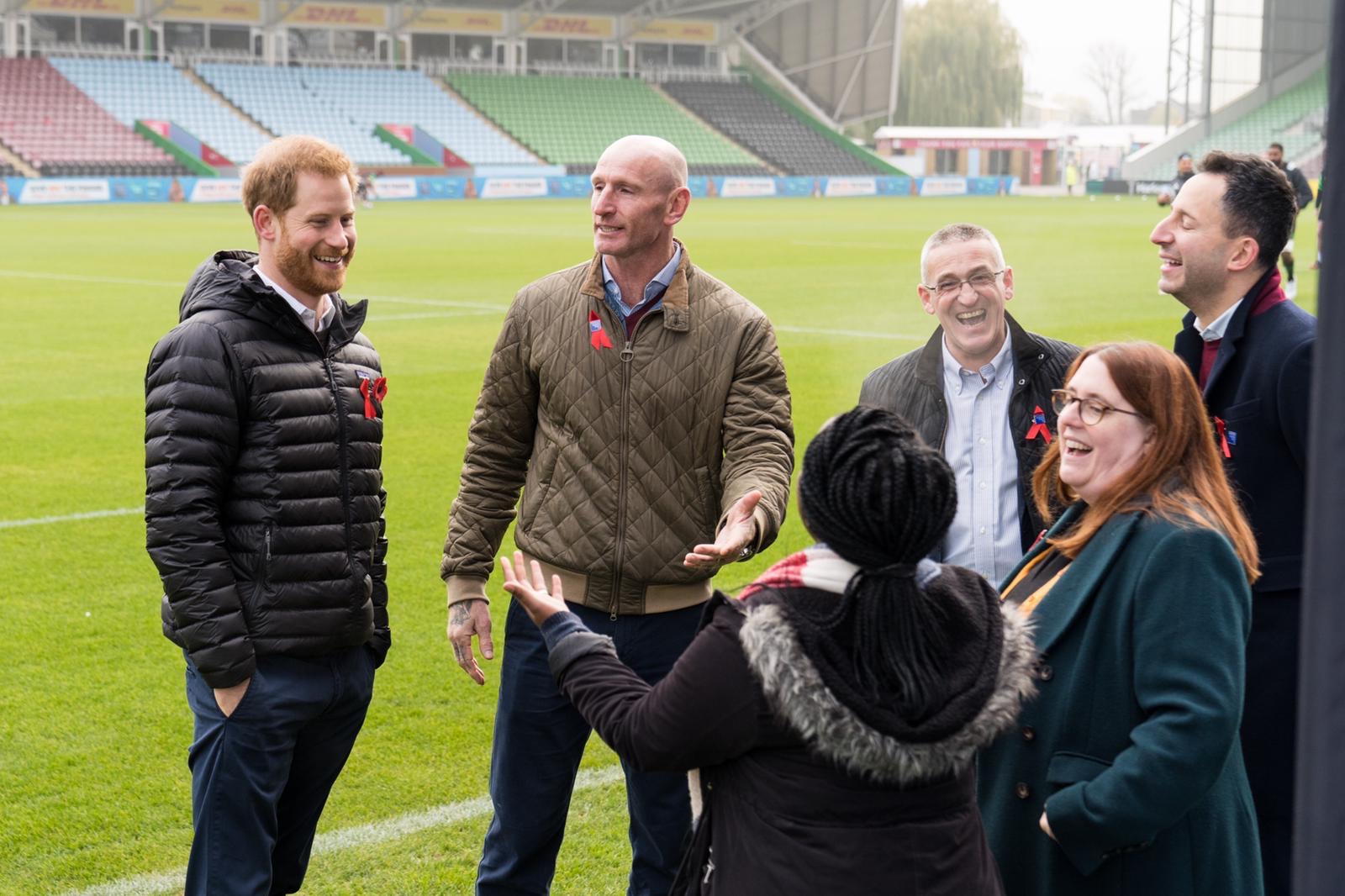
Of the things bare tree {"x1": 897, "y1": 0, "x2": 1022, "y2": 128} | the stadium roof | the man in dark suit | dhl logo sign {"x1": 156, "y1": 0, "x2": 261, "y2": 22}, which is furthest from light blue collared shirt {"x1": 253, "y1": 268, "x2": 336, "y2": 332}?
bare tree {"x1": 897, "y1": 0, "x2": 1022, "y2": 128}

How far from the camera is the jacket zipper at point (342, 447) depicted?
352 centimetres

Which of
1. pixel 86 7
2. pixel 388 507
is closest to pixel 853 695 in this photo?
pixel 388 507

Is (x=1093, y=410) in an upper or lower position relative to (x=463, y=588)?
upper

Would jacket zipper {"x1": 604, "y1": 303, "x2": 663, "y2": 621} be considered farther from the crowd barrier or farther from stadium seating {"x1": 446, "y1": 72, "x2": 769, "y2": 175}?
stadium seating {"x1": 446, "y1": 72, "x2": 769, "y2": 175}

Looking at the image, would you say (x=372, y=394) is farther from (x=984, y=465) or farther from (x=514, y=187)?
(x=514, y=187)

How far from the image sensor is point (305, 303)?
3525 mm

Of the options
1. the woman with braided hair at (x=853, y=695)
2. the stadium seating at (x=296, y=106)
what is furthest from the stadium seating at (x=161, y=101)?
the woman with braided hair at (x=853, y=695)

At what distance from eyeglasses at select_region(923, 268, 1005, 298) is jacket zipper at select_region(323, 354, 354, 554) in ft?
5.16

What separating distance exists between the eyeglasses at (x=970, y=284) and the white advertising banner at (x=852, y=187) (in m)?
59.6

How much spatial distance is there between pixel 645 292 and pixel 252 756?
4.94 feet

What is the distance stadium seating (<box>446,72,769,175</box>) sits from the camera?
64.4 meters

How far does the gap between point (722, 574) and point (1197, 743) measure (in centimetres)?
543

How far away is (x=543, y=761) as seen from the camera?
12.6ft

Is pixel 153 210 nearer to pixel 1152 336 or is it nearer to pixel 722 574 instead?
pixel 1152 336
